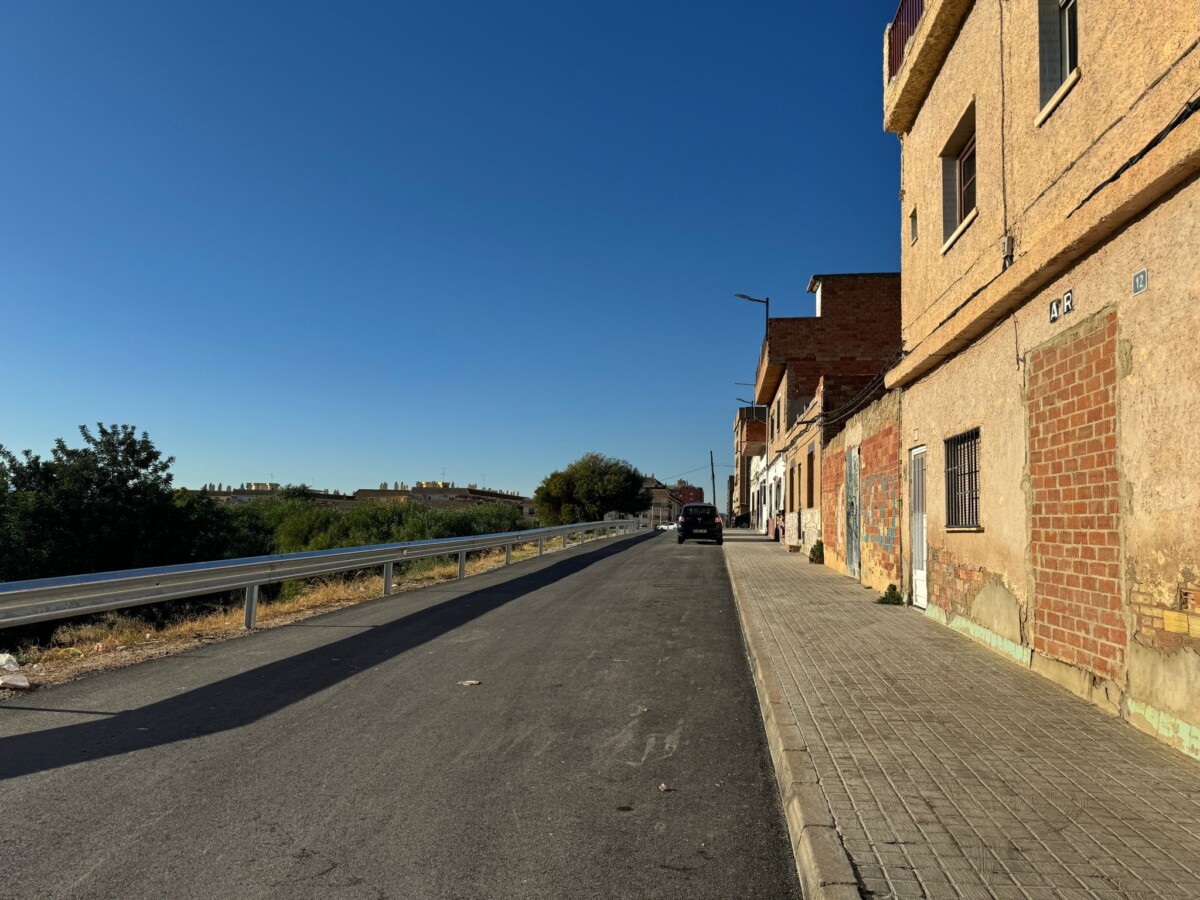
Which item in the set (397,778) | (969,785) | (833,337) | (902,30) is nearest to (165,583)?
(397,778)

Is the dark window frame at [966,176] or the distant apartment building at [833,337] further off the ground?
the distant apartment building at [833,337]

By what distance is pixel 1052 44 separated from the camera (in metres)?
7.12

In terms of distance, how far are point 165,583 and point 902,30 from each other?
40.1ft

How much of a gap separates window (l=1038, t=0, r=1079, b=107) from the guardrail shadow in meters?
7.98

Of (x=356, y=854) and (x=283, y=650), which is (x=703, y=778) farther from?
(x=283, y=650)

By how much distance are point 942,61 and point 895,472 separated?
5.66 m

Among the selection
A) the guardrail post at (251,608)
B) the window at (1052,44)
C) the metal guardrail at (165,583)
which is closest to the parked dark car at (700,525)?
the metal guardrail at (165,583)

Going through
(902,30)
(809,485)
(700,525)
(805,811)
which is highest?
(902,30)

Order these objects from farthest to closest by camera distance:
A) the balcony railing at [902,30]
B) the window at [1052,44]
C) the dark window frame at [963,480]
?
the balcony railing at [902,30] < the dark window frame at [963,480] < the window at [1052,44]

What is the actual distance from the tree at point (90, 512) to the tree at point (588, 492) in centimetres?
4126

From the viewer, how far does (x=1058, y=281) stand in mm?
6594

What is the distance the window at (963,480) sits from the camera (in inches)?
348

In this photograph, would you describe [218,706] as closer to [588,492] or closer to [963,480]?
[963,480]

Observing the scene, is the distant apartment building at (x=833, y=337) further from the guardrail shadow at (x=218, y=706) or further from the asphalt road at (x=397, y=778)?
the asphalt road at (x=397, y=778)
